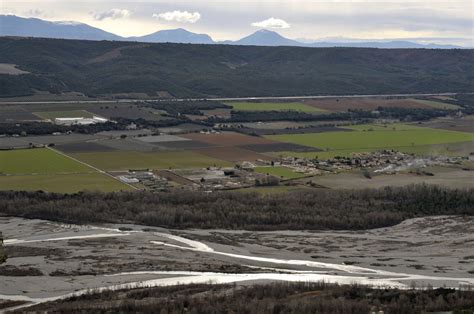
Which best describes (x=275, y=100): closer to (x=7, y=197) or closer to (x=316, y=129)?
(x=316, y=129)

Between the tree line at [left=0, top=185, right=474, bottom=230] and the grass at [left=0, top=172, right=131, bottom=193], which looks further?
the grass at [left=0, top=172, right=131, bottom=193]

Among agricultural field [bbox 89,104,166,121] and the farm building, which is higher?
agricultural field [bbox 89,104,166,121]

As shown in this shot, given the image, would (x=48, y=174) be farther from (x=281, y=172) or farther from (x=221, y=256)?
(x=221, y=256)

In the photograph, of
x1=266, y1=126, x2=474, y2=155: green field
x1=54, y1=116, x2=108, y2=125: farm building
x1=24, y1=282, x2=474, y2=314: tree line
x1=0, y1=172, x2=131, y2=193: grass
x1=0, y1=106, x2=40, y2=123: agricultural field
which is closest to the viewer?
x1=24, y1=282, x2=474, y2=314: tree line

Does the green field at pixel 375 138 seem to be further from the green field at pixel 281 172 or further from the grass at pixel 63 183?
the grass at pixel 63 183

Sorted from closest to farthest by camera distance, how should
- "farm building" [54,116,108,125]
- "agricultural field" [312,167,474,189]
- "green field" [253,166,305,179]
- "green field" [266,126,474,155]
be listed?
1. "agricultural field" [312,167,474,189]
2. "green field" [253,166,305,179]
3. "green field" [266,126,474,155]
4. "farm building" [54,116,108,125]

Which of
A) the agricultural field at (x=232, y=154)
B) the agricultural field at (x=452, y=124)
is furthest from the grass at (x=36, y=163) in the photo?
the agricultural field at (x=452, y=124)

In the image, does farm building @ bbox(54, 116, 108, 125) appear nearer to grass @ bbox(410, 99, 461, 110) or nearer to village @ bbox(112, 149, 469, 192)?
village @ bbox(112, 149, 469, 192)

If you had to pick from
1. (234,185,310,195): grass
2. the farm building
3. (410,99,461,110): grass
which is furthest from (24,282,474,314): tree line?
(410,99,461,110): grass

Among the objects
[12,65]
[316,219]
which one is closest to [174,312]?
[316,219]
